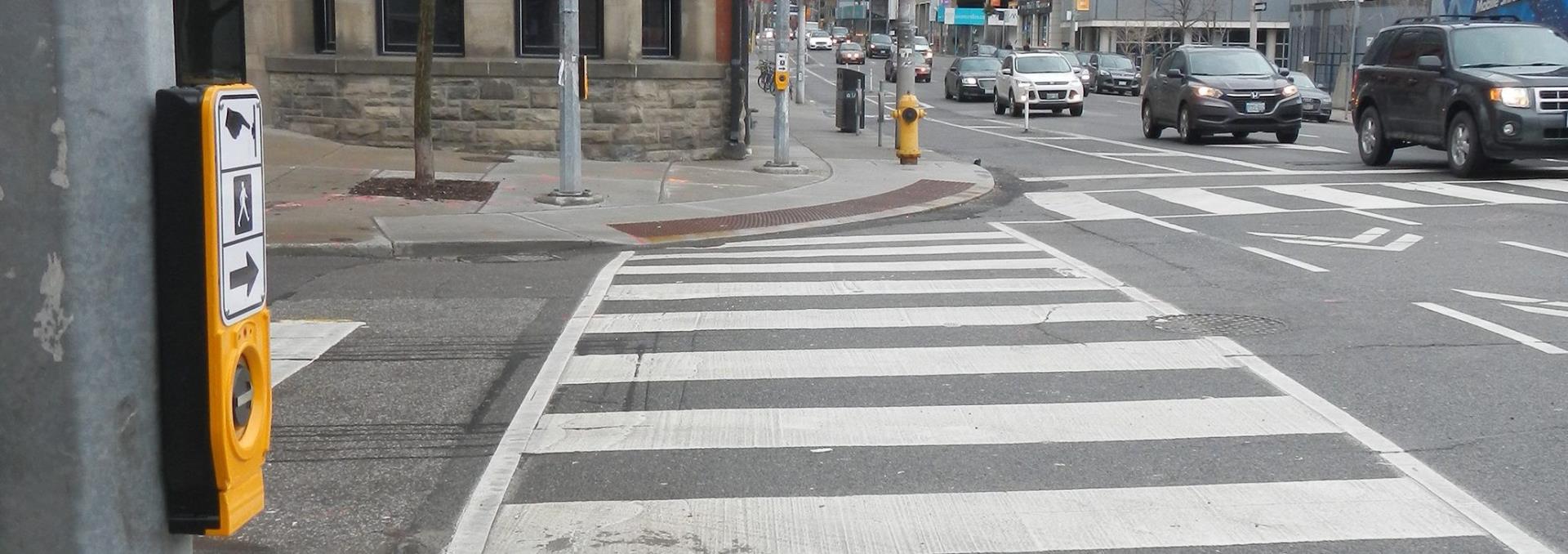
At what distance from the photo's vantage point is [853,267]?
11.5 meters

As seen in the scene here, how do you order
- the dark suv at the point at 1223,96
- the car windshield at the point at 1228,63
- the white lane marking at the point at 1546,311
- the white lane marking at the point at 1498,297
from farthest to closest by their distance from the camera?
the car windshield at the point at 1228,63 < the dark suv at the point at 1223,96 < the white lane marking at the point at 1498,297 < the white lane marking at the point at 1546,311

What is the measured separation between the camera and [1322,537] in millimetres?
5012

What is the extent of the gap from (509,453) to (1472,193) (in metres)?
13.6

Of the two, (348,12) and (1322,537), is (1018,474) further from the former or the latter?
(348,12)

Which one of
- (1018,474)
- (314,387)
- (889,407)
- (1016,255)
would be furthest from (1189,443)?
(1016,255)

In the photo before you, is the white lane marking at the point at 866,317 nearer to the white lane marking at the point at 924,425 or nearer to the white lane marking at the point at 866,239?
the white lane marking at the point at 924,425

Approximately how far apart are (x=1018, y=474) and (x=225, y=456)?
3701mm

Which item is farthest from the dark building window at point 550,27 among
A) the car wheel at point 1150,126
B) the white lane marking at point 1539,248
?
the white lane marking at point 1539,248

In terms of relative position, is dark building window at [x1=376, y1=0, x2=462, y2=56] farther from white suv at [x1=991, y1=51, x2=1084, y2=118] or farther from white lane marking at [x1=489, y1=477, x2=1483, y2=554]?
white suv at [x1=991, y1=51, x2=1084, y2=118]

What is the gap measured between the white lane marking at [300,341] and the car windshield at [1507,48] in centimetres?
1466

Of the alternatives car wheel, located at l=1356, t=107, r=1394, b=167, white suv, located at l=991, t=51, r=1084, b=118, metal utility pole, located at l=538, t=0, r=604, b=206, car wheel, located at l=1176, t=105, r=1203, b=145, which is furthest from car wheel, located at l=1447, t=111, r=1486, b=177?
white suv, located at l=991, t=51, r=1084, b=118

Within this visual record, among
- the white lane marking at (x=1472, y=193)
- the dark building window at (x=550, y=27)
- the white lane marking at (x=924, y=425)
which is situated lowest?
the white lane marking at (x=924, y=425)

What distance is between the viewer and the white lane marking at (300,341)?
26.0 ft

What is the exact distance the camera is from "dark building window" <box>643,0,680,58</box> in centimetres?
2050
